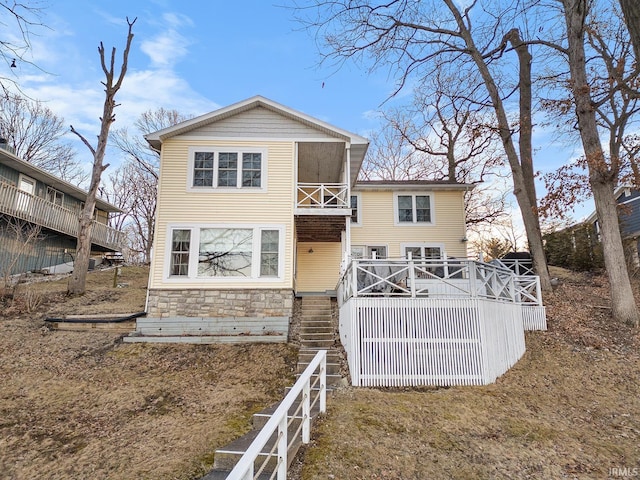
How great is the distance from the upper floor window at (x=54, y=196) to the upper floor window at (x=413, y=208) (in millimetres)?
17551

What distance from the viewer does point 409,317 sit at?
23.7ft

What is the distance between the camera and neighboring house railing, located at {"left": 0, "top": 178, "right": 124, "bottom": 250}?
1410 cm

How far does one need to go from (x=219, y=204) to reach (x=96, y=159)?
698 centimetres

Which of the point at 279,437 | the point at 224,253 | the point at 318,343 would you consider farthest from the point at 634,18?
the point at 224,253

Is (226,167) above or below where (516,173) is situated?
below

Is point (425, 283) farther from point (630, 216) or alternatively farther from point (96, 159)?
point (630, 216)

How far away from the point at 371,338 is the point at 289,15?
7242 millimetres

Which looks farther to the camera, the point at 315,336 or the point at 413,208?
the point at 413,208

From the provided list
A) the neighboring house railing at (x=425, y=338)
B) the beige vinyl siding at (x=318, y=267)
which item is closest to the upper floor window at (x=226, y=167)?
the beige vinyl siding at (x=318, y=267)

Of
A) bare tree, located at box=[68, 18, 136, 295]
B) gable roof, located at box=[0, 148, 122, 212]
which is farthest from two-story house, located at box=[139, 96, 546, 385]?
gable roof, located at box=[0, 148, 122, 212]

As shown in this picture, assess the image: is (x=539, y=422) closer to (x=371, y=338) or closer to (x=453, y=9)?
(x=371, y=338)

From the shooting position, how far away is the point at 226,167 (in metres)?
11.5

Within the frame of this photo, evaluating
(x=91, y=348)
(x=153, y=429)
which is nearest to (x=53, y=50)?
(x=153, y=429)

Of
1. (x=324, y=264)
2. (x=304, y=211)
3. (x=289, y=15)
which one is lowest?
(x=324, y=264)
